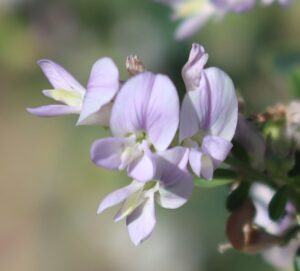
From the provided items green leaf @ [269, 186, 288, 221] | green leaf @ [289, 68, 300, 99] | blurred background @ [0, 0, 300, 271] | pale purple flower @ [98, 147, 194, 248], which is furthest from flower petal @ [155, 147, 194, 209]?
blurred background @ [0, 0, 300, 271]

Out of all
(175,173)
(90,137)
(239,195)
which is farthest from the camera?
(90,137)

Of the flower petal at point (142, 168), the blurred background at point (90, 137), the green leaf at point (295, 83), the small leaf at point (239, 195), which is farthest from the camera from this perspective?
the blurred background at point (90, 137)

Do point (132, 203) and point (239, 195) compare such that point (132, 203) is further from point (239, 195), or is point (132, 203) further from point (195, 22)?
point (195, 22)

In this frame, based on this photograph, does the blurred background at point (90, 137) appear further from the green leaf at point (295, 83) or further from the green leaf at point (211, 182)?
the green leaf at point (211, 182)

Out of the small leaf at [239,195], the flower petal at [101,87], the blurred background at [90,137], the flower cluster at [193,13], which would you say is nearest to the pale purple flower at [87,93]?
the flower petal at [101,87]

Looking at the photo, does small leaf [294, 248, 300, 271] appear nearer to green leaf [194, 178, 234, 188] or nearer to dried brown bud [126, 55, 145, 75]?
green leaf [194, 178, 234, 188]

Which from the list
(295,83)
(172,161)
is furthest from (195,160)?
(295,83)

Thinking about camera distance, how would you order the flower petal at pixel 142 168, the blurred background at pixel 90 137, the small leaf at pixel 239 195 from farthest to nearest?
the blurred background at pixel 90 137 → the small leaf at pixel 239 195 → the flower petal at pixel 142 168
